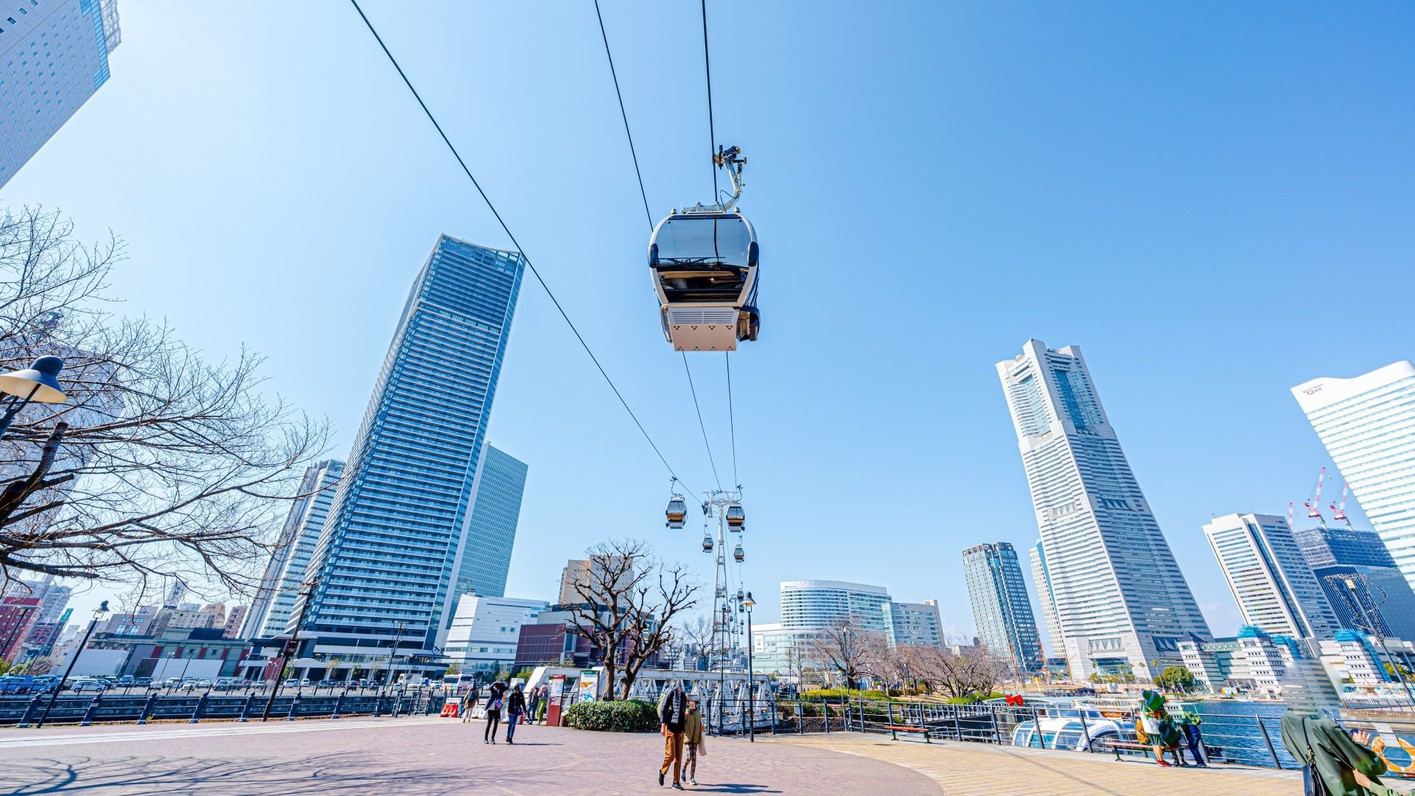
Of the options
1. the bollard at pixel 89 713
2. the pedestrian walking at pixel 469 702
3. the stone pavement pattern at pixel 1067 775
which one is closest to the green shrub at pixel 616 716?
the pedestrian walking at pixel 469 702

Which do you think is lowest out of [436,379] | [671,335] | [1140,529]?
[671,335]

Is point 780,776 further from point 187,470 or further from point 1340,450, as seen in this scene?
point 1340,450

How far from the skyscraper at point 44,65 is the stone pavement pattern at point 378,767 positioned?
3965 inches

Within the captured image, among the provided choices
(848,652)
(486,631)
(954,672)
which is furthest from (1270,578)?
(486,631)

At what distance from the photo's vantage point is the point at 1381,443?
323 feet

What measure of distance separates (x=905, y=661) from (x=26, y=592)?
67.6 metres

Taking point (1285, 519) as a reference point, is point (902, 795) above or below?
below

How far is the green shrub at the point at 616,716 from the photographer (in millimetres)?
18688

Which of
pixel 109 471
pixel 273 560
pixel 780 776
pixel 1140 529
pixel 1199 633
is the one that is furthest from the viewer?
pixel 1140 529

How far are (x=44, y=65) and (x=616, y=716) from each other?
138983 millimetres

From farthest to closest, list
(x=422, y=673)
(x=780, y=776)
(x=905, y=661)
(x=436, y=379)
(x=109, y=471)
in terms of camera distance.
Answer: (x=436, y=379)
(x=422, y=673)
(x=905, y=661)
(x=780, y=776)
(x=109, y=471)

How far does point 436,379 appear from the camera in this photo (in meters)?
127

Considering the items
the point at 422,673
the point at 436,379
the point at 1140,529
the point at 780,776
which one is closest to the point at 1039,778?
the point at 780,776

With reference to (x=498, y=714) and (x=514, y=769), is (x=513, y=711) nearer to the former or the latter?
(x=498, y=714)
